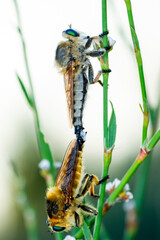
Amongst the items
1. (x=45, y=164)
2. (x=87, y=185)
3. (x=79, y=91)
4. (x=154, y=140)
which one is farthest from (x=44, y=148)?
(x=79, y=91)

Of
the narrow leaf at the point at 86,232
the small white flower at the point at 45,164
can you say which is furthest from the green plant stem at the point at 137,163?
the small white flower at the point at 45,164

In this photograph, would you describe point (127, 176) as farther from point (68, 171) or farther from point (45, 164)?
point (68, 171)

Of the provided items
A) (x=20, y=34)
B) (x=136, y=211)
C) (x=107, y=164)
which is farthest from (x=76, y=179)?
(x=20, y=34)

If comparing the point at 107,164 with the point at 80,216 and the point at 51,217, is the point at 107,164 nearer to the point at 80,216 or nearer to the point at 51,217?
the point at 80,216

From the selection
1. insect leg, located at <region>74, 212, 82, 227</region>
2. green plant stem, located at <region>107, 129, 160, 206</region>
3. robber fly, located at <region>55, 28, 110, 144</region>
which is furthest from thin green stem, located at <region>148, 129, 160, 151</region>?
robber fly, located at <region>55, 28, 110, 144</region>

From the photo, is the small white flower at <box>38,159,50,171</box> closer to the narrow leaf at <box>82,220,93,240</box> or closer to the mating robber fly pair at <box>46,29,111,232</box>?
the mating robber fly pair at <box>46,29,111,232</box>

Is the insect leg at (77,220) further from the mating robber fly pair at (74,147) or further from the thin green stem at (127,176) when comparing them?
the thin green stem at (127,176)

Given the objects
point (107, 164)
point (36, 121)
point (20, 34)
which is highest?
point (20, 34)

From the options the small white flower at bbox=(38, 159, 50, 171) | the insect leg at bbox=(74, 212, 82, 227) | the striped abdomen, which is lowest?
the insect leg at bbox=(74, 212, 82, 227)
